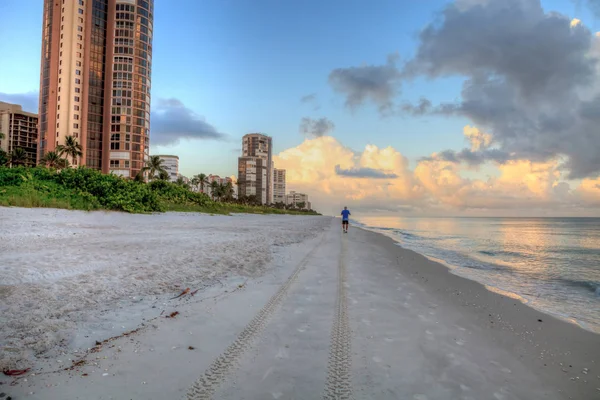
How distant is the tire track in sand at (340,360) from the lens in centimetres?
307

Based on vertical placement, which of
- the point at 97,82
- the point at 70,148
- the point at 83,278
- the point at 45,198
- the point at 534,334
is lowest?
the point at 534,334

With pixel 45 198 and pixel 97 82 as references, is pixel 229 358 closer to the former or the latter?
pixel 45 198

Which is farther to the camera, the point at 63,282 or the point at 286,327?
the point at 63,282

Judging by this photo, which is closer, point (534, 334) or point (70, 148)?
point (534, 334)

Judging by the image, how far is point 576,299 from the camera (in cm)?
791

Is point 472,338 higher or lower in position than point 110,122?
lower

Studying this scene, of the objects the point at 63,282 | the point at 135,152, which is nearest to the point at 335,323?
the point at 63,282

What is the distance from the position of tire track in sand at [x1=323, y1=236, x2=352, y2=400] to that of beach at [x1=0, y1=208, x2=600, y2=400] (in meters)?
0.02

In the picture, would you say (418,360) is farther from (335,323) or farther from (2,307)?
(2,307)

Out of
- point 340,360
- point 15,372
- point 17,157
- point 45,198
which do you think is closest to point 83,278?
point 15,372

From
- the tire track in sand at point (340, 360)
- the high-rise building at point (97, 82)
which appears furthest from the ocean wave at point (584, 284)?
the high-rise building at point (97, 82)

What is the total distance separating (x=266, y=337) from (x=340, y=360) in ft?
3.71

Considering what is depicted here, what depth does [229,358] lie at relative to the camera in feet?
12.0

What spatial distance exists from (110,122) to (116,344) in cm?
11791
